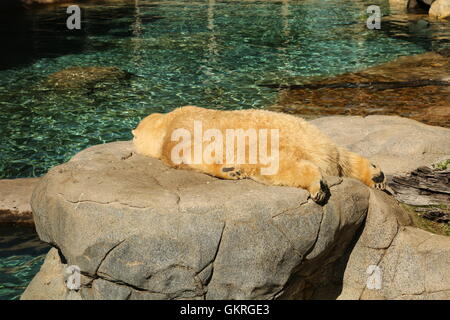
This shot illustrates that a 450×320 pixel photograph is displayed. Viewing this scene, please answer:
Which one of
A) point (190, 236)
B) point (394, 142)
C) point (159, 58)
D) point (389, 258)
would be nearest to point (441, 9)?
point (159, 58)

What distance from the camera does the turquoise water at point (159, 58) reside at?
430 inches

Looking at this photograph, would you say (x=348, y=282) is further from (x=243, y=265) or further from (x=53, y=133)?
(x=53, y=133)

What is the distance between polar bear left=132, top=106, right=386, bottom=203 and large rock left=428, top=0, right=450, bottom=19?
18115 mm

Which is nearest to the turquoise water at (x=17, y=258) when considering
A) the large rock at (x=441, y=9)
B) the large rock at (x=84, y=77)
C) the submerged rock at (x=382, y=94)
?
the submerged rock at (x=382, y=94)

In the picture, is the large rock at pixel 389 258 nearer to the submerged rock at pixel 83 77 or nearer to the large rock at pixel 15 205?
the large rock at pixel 15 205

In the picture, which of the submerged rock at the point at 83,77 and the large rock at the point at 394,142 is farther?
the submerged rock at the point at 83,77

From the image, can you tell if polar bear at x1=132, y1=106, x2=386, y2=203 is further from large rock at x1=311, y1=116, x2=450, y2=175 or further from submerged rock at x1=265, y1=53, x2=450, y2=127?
submerged rock at x1=265, y1=53, x2=450, y2=127

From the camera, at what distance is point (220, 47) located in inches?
680

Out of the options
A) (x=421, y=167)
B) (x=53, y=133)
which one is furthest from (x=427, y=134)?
(x=53, y=133)

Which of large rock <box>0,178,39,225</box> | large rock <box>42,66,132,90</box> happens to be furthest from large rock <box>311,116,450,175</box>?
large rock <box>42,66,132,90</box>

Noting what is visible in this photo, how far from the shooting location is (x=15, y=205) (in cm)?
748

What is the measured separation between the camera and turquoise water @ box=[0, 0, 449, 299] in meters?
10.2

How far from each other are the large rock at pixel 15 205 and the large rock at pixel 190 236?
2657mm
